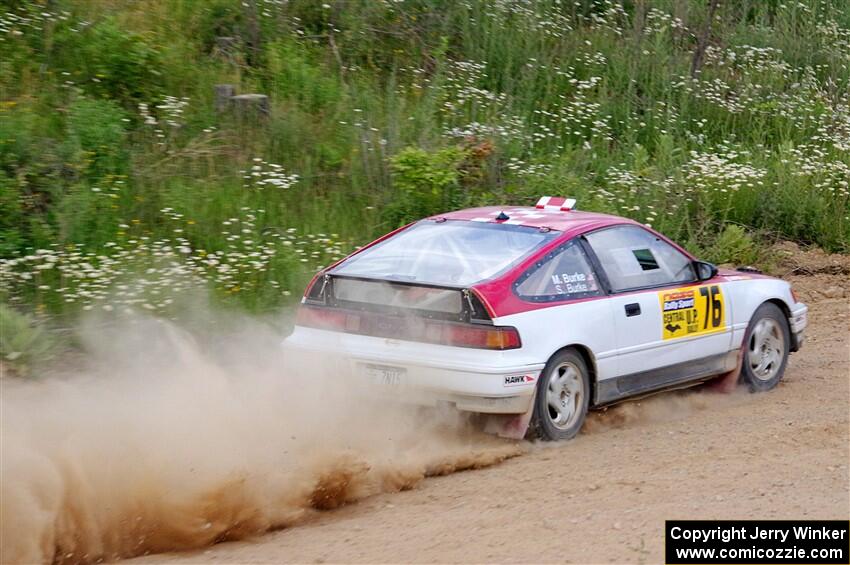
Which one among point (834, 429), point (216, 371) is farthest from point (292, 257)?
point (834, 429)

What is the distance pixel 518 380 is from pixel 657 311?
5.36ft

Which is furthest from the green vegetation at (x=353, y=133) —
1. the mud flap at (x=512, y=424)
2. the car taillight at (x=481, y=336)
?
the mud flap at (x=512, y=424)

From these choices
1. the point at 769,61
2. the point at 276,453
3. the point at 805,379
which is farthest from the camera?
the point at 769,61

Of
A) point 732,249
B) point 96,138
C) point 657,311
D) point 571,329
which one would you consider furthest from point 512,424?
point 732,249

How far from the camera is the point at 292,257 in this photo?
10.2m

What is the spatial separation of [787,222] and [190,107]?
24.2 feet

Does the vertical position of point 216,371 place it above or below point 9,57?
below

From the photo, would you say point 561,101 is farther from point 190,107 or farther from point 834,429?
point 834,429

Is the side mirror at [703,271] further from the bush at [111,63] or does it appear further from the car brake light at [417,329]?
the bush at [111,63]

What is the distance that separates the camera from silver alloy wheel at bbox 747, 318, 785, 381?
8867 mm

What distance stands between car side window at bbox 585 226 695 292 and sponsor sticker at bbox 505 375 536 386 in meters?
1.21

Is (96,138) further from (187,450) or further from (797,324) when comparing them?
(797,324)

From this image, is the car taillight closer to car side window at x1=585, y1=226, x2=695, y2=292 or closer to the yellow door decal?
car side window at x1=585, y1=226, x2=695, y2=292

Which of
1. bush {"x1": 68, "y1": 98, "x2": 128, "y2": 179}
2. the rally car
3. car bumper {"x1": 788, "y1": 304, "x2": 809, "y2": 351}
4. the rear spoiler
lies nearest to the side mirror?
the rally car
